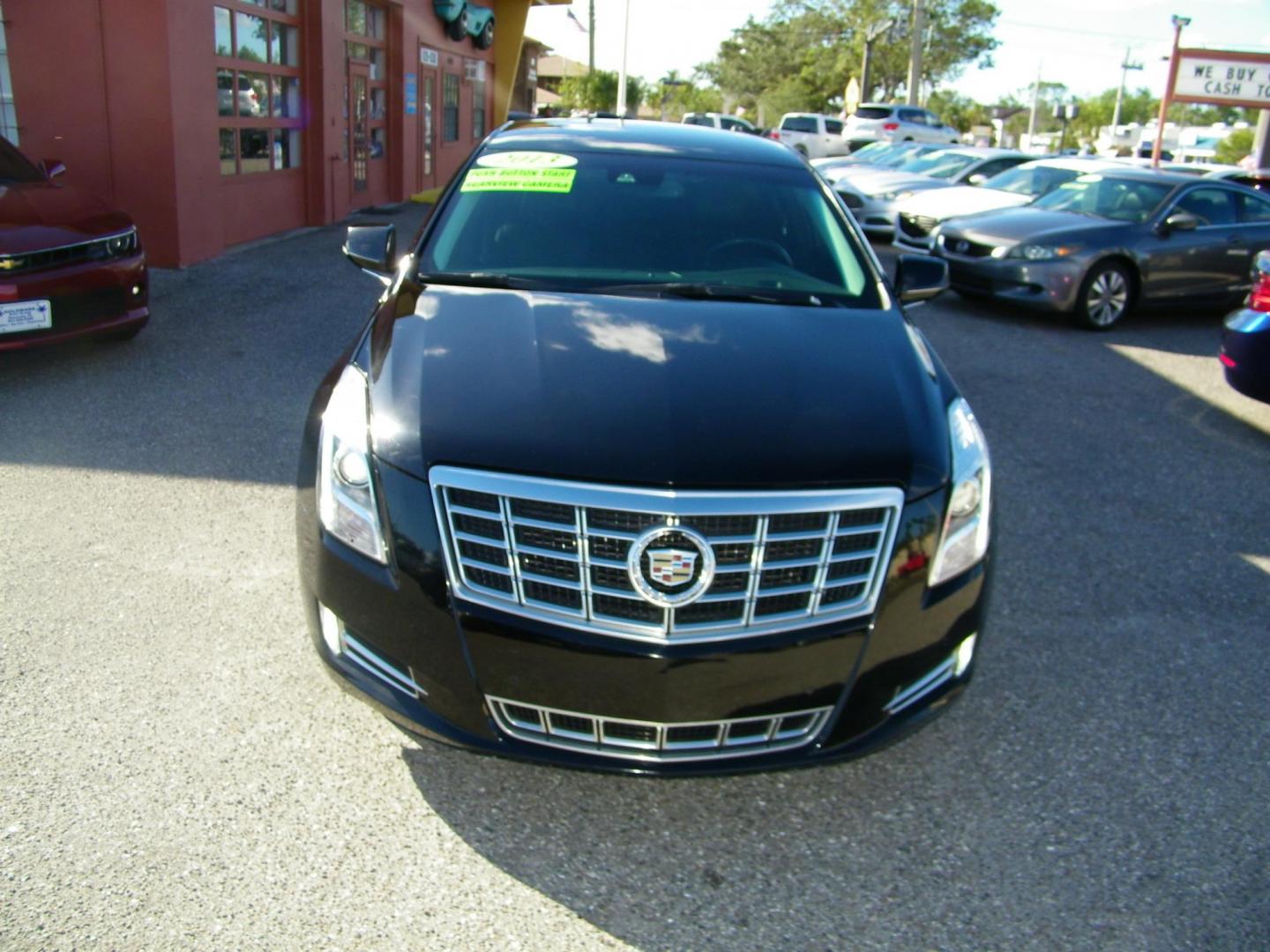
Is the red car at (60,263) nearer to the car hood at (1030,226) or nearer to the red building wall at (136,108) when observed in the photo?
the red building wall at (136,108)

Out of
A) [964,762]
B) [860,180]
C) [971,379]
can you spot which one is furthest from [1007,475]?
[860,180]

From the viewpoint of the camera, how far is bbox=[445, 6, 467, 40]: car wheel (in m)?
20.0

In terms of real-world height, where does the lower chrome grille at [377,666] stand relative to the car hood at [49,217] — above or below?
below

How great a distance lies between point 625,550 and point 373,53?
16356mm

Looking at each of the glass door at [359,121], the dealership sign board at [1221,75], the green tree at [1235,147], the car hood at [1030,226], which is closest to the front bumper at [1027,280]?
the car hood at [1030,226]

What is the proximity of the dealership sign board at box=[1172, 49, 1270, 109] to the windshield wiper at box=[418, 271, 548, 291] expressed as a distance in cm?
2177

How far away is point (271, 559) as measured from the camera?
14.7ft

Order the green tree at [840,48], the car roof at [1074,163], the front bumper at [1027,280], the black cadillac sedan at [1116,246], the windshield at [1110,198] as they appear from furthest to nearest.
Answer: the green tree at [840,48] < the car roof at [1074,163] < the windshield at [1110,198] < the black cadillac sedan at [1116,246] < the front bumper at [1027,280]

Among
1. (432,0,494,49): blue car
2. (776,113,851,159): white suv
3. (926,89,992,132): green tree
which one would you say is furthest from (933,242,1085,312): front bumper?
(926,89,992,132): green tree

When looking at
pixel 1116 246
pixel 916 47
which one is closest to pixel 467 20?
pixel 1116 246

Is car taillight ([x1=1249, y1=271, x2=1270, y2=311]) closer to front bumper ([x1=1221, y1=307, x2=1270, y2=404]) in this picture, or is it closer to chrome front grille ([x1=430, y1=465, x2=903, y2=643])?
front bumper ([x1=1221, y1=307, x2=1270, y2=404])

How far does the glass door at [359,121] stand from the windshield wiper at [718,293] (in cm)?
1326

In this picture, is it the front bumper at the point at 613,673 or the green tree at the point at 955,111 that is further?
the green tree at the point at 955,111

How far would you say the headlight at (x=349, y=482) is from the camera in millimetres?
2775
